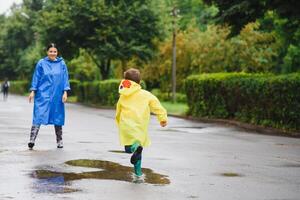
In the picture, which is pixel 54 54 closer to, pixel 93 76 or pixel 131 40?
pixel 131 40

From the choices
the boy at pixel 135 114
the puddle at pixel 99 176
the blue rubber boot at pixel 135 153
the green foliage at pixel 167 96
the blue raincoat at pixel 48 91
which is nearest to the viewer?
the puddle at pixel 99 176

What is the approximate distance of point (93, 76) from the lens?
65812mm

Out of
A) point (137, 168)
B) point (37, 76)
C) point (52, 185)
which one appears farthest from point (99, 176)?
point (37, 76)

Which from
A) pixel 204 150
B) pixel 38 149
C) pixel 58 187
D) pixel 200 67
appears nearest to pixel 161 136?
pixel 204 150

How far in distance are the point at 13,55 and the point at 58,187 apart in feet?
295

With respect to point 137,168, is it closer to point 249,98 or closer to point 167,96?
point 249,98

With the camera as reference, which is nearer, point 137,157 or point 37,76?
point 137,157

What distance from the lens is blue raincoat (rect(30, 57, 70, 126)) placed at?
11203 mm

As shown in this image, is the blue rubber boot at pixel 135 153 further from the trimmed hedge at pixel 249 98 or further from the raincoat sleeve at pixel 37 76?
the trimmed hedge at pixel 249 98

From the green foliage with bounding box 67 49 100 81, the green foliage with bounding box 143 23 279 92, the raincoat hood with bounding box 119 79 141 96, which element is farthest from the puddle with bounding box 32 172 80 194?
the green foliage with bounding box 67 49 100 81

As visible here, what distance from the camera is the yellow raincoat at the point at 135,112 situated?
8289mm

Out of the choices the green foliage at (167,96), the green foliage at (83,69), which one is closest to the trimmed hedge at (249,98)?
the green foliage at (167,96)

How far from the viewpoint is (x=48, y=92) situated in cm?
1128

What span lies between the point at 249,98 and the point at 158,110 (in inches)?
508
